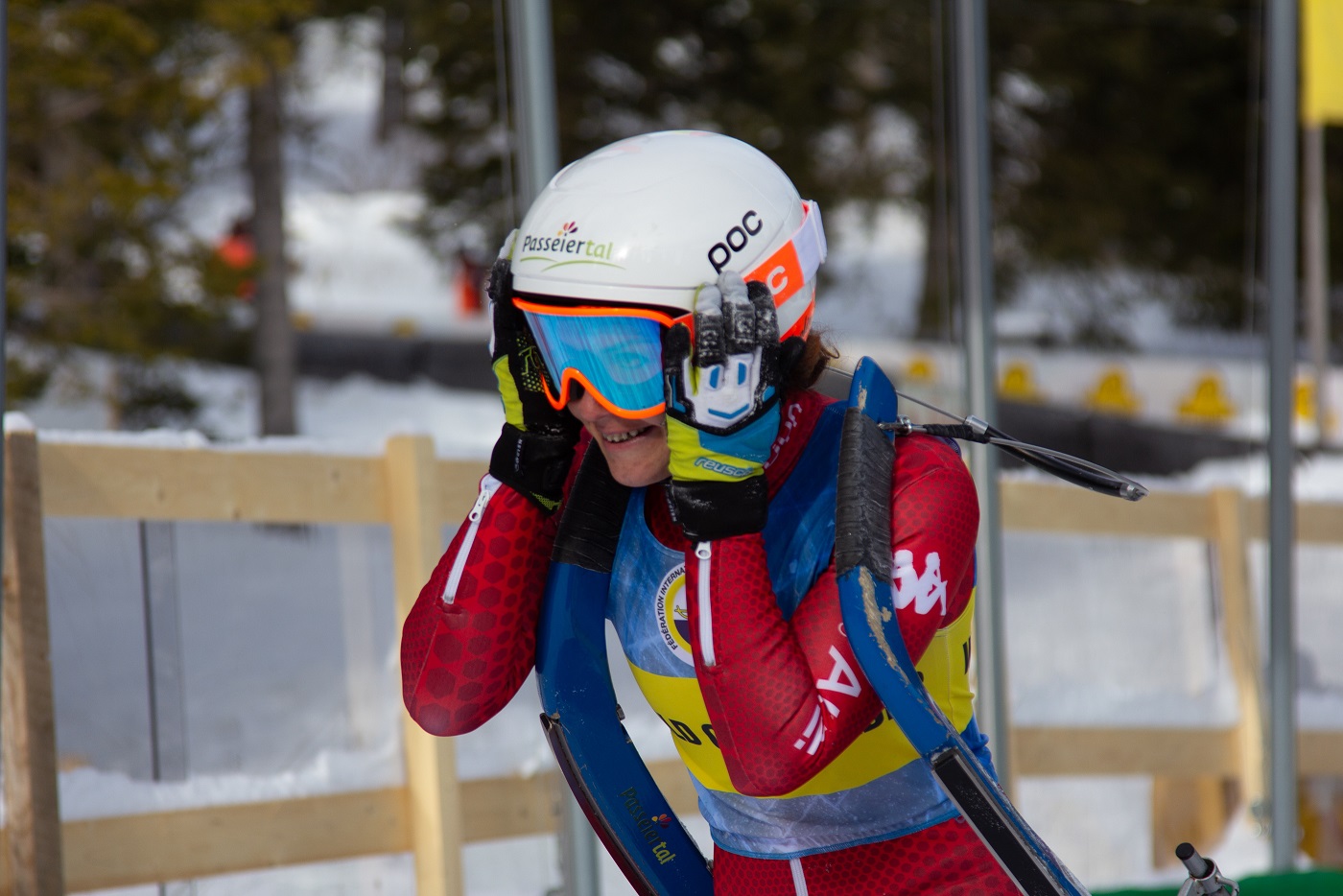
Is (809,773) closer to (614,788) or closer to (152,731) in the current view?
(614,788)

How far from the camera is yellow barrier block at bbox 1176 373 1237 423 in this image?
9.22 meters

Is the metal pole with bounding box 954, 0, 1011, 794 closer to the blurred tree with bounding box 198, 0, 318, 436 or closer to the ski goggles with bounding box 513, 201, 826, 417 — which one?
the blurred tree with bounding box 198, 0, 318, 436

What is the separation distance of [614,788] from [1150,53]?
901cm

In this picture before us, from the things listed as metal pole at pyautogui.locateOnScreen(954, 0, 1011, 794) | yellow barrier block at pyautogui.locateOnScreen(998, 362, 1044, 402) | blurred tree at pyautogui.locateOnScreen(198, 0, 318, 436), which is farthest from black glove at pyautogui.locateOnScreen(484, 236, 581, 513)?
yellow barrier block at pyautogui.locateOnScreen(998, 362, 1044, 402)

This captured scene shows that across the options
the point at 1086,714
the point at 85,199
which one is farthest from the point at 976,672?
the point at 85,199

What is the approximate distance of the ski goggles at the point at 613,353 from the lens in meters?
1.34

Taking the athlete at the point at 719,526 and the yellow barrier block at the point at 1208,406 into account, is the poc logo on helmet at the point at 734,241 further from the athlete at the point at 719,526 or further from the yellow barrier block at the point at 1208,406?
the yellow barrier block at the point at 1208,406

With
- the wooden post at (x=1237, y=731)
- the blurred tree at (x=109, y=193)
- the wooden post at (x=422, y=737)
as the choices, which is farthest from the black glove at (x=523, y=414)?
the wooden post at (x=1237, y=731)

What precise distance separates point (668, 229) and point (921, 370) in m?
5.26

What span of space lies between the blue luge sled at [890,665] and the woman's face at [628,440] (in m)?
0.20

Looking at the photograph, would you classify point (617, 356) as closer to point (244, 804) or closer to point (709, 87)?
point (244, 804)

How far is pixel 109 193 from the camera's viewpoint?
10.8ft

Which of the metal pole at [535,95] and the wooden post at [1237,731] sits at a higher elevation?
the metal pole at [535,95]

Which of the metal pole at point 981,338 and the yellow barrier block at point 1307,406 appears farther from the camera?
the yellow barrier block at point 1307,406
